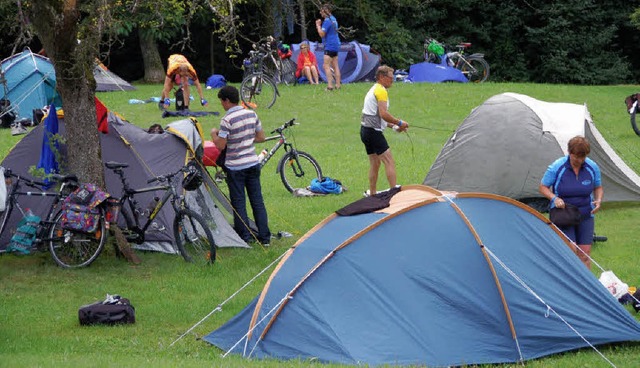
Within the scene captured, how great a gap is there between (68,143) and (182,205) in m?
1.36

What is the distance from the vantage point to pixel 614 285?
8820 mm

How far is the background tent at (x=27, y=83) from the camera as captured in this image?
66.9 feet

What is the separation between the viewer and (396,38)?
29.6 metres

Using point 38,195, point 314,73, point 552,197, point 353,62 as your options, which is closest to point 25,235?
point 38,195

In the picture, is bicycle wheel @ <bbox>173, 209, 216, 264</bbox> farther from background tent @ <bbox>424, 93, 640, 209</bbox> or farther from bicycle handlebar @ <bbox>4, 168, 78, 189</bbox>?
background tent @ <bbox>424, 93, 640, 209</bbox>

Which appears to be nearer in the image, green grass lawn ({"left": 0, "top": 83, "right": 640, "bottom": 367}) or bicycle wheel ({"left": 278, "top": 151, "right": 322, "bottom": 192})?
green grass lawn ({"left": 0, "top": 83, "right": 640, "bottom": 367})

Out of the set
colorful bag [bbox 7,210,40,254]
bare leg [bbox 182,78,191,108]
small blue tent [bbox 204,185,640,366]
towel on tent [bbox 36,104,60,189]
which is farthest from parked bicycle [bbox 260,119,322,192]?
small blue tent [bbox 204,185,640,366]

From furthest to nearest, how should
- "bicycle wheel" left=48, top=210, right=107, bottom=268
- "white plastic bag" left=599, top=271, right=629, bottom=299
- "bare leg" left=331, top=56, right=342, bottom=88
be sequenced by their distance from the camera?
"bare leg" left=331, top=56, right=342, bottom=88 < "bicycle wheel" left=48, top=210, right=107, bottom=268 < "white plastic bag" left=599, top=271, right=629, bottom=299

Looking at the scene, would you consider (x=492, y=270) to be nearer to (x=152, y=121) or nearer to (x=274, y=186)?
(x=274, y=186)

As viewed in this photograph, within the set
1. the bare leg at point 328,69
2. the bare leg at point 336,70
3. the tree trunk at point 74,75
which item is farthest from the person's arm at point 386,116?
the bare leg at point 336,70

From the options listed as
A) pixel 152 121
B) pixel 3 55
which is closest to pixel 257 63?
→ pixel 152 121

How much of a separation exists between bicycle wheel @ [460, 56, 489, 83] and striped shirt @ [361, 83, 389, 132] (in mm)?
15301

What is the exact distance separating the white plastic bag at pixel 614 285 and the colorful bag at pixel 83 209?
187 inches

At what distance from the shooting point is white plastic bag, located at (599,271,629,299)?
8773 mm
